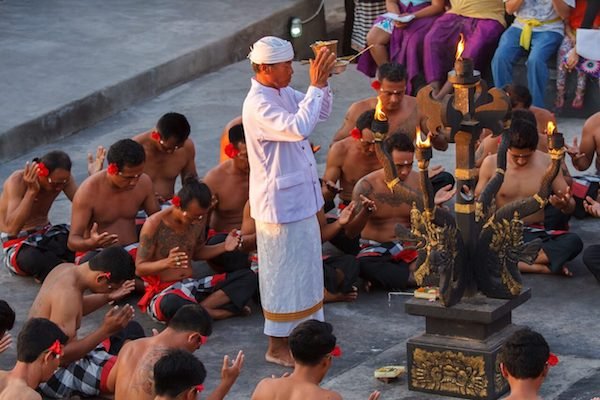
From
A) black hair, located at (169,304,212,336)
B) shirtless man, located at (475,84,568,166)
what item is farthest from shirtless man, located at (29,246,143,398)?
shirtless man, located at (475,84,568,166)

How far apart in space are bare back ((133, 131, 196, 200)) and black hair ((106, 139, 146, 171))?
48.4 inches

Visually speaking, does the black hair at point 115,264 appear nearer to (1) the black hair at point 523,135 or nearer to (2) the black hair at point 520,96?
(1) the black hair at point 523,135

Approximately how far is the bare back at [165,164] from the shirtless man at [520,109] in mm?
2198

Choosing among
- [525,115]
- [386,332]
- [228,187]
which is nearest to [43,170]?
[228,187]

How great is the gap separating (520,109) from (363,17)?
18.3 feet

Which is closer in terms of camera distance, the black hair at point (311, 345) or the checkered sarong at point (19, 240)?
the black hair at point (311, 345)

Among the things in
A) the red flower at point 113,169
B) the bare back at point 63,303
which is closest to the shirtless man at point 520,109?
the red flower at point 113,169

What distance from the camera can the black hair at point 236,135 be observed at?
11.5 m

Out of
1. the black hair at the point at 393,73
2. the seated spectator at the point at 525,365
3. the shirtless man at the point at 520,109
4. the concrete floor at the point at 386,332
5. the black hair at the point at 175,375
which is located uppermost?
the black hair at the point at 393,73

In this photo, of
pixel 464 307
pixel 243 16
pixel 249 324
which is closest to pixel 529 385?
pixel 464 307

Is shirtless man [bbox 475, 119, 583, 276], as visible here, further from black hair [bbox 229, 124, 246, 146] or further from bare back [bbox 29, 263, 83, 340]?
bare back [bbox 29, 263, 83, 340]

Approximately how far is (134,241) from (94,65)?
5.22 m

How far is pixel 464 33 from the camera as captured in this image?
603 inches

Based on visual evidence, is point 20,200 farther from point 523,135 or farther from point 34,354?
point 523,135
